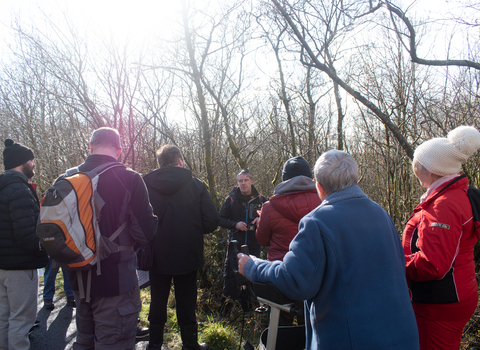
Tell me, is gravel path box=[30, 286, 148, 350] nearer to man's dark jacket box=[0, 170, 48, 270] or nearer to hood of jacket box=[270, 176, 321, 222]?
man's dark jacket box=[0, 170, 48, 270]

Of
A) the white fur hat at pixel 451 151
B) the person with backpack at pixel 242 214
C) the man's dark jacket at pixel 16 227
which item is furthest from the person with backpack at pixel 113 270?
the white fur hat at pixel 451 151

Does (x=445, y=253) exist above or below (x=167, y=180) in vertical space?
below

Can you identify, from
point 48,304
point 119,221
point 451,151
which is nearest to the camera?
point 451,151

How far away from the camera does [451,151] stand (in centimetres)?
197

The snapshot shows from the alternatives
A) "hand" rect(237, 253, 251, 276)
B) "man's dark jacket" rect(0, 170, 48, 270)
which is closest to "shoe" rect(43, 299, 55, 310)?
A: "man's dark jacket" rect(0, 170, 48, 270)

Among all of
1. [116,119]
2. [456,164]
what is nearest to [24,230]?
[116,119]

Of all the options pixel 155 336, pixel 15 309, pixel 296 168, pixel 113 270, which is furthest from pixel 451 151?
pixel 15 309

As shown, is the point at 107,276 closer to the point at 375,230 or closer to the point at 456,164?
the point at 375,230

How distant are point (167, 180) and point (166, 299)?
1233 millimetres

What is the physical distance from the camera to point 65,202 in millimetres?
1982

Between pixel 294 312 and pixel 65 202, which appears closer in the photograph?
pixel 294 312

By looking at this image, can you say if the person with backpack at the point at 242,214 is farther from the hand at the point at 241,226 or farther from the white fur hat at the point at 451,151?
the white fur hat at the point at 451,151

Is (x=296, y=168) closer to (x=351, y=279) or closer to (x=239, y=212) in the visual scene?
(x=351, y=279)

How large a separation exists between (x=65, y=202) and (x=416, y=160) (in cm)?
252
